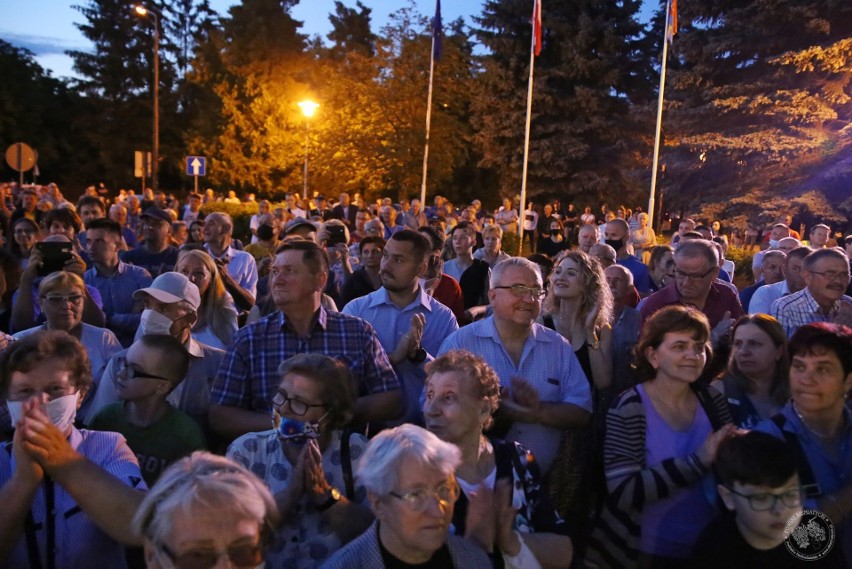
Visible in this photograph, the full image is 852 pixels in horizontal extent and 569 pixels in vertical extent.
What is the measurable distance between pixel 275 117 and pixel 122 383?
38.0 m

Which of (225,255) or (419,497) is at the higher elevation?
(225,255)

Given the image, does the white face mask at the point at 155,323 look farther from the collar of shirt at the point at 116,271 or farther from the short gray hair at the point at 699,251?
the short gray hair at the point at 699,251

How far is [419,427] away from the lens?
293 centimetres

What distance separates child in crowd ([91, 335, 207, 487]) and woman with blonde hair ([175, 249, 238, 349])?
1.66m

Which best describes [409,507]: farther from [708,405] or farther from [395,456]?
[708,405]

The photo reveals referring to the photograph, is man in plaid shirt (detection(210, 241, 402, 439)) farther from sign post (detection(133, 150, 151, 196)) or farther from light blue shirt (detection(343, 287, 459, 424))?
sign post (detection(133, 150, 151, 196))

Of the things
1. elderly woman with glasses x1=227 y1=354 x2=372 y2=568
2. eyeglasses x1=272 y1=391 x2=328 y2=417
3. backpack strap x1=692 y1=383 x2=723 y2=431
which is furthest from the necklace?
eyeglasses x1=272 y1=391 x2=328 y2=417

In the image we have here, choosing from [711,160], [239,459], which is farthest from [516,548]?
[711,160]

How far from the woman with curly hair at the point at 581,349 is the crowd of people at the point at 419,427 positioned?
0.02 metres

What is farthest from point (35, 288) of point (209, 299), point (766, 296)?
point (766, 296)

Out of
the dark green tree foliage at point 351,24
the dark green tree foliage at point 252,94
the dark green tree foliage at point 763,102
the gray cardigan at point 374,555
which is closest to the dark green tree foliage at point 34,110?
the dark green tree foliage at point 252,94

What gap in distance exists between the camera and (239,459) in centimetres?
323

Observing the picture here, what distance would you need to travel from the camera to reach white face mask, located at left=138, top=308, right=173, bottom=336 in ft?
15.1

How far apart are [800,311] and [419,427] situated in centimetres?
386
